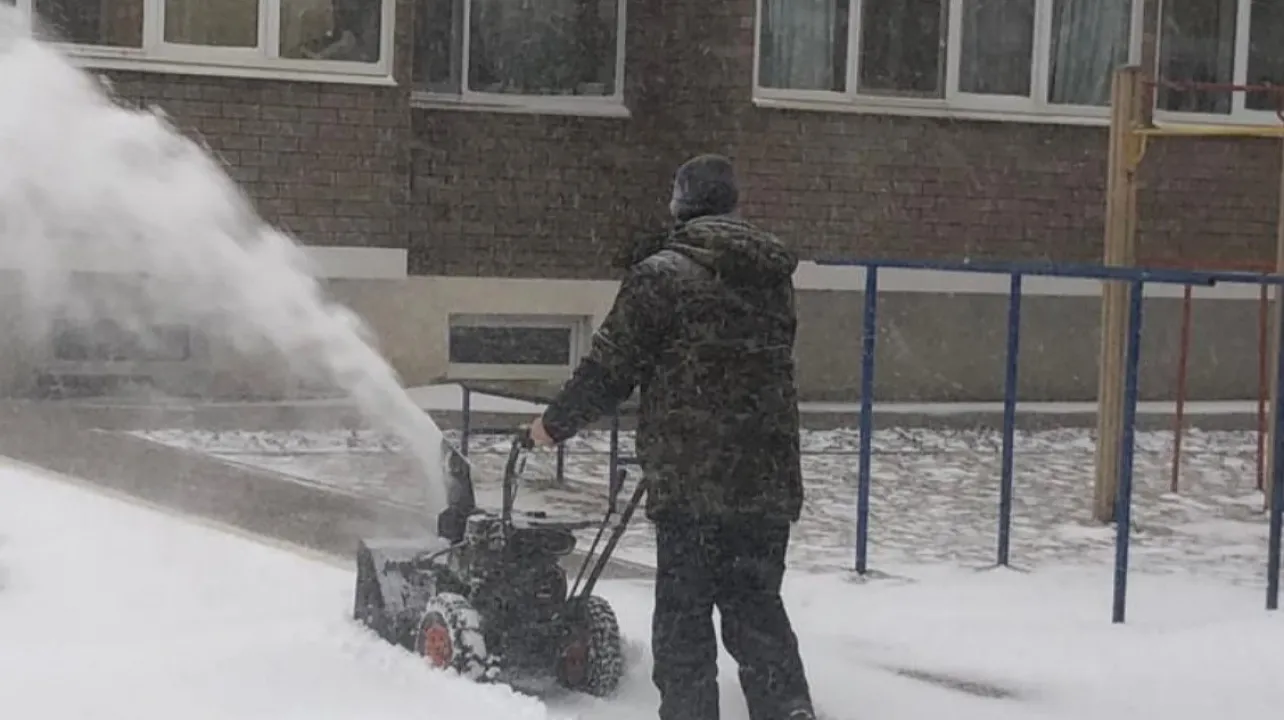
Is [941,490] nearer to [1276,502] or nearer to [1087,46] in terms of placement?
[1276,502]

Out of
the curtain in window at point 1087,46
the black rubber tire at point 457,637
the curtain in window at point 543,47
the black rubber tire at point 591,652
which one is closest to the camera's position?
the black rubber tire at point 457,637

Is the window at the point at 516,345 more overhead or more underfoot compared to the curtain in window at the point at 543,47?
more underfoot

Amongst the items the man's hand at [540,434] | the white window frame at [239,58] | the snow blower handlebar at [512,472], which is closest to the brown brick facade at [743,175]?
the white window frame at [239,58]

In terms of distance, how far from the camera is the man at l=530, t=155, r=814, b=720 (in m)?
5.48

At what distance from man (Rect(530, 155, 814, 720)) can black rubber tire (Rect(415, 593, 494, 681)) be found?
2.18ft

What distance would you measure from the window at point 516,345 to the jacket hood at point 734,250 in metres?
9.79

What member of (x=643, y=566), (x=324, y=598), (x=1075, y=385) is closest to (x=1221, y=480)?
(x=1075, y=385)

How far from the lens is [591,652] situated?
624 centimetres

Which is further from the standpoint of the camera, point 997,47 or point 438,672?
point 997,47

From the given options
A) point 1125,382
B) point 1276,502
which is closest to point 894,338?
point 1125,382

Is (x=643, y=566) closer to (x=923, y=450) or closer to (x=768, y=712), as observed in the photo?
(x=768, y=712)

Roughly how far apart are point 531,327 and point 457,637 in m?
9.60

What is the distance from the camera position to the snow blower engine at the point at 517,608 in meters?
6.09

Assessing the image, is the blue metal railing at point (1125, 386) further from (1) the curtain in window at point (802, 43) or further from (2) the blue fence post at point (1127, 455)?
(1) the curtain in window at point (802, 43)
